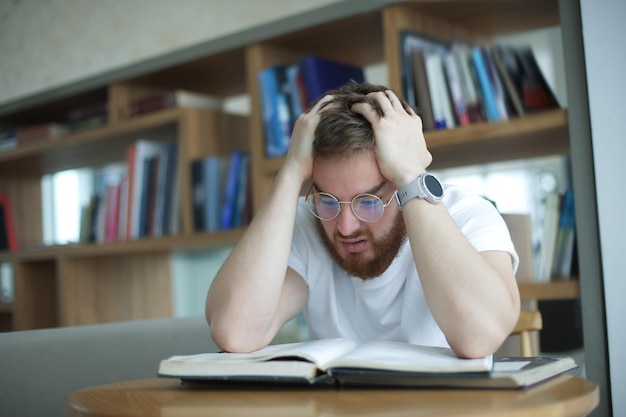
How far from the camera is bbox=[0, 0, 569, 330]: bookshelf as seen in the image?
2104 mm

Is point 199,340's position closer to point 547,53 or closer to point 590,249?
point 590,249

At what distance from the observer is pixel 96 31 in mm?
4270

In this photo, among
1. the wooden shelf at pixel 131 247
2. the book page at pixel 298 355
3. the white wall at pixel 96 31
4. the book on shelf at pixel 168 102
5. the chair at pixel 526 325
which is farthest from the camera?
the white wall at pixel 96 31

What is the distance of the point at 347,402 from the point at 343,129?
545 millimetres

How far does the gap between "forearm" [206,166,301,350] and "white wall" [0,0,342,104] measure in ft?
9.00

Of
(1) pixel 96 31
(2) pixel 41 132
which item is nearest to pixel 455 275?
(2) pixel 41 132

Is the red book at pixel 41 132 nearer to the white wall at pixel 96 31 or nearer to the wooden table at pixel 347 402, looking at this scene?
the white wall at pixel 96 31

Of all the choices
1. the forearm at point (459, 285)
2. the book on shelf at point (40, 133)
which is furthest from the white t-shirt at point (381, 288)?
the book on shelf at point (40, 133)

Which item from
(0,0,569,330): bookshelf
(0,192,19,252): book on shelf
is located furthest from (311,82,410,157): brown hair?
(0,192,19,252): book on shelf

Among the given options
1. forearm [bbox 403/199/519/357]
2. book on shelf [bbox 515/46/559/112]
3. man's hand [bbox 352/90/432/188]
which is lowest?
forearm [bbox 403/199/519/357]

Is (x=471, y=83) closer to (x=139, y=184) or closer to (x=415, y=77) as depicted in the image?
(x=415, y=77)

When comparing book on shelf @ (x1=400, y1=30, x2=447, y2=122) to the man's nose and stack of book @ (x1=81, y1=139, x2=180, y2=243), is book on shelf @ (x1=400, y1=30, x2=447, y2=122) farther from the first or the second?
stack of book @ (x1=81, y1=139, x2=180, y2=243)

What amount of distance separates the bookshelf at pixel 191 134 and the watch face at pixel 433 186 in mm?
794

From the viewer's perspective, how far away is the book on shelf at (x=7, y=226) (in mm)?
3783
